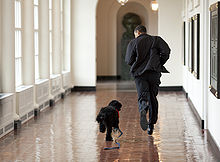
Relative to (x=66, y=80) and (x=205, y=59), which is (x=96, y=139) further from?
(x=66, y=80)

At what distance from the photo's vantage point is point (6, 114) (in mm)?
8398

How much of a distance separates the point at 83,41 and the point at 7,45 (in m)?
7.78

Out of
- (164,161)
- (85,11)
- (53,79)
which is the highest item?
(85,11)

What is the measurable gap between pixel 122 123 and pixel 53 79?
4.08 meters

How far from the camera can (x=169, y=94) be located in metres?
15.1

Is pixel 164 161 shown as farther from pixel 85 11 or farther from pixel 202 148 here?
pixel 85 11

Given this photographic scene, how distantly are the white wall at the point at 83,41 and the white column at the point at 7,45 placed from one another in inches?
301

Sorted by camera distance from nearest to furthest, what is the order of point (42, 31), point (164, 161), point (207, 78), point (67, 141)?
point (164, 161) < point (67, 141) < point (207, 78) < point (42, 31)

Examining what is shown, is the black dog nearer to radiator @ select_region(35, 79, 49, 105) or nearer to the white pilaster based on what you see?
radiator @ select_region(35, 79, 49, 105)

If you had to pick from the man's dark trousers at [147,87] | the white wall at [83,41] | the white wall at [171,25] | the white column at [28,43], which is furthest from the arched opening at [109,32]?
the man's dark trousers at [147,87]

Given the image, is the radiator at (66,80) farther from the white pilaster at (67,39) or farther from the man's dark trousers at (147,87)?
the man's dark trousers at (147,87)

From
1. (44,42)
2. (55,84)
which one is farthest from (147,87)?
(55,84)

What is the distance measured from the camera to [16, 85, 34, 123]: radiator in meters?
9.32

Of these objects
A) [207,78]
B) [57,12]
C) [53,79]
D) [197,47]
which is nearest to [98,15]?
[57,12]
